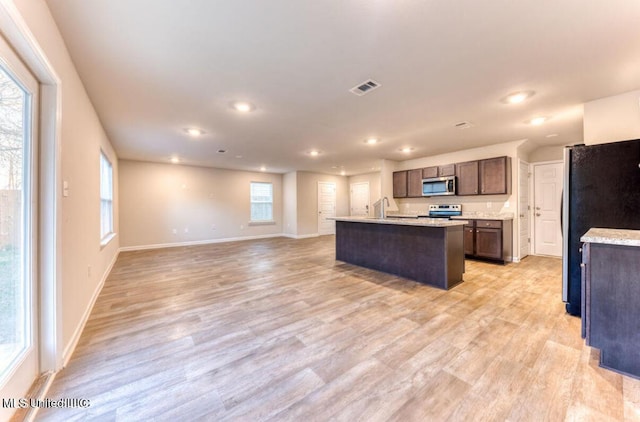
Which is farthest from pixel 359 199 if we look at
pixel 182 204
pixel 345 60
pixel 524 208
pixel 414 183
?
pixel 345 60

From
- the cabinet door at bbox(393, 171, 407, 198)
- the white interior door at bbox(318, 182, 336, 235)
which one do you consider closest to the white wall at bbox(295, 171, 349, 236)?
the white interior door at bbox(318, 182, 336, 235)

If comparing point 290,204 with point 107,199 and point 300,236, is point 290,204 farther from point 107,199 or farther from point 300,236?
point 107,199

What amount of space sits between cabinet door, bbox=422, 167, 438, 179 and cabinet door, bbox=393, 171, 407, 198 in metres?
0.54

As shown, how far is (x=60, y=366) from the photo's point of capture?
1.76m

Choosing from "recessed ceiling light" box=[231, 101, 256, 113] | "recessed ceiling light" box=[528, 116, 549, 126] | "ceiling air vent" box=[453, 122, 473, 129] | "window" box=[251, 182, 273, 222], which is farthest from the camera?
"window" box=[251, 182, 273, 222]

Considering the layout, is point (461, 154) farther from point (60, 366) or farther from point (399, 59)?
point (60, 366)

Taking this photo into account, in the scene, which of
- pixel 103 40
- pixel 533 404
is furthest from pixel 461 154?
pixel 103 40

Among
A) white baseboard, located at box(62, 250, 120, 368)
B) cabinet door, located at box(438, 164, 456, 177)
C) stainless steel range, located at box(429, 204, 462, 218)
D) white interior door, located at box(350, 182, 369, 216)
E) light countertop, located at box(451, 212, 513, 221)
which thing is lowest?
white baseboard, located at box(62, 250, 120, 368)

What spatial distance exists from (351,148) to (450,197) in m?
2.69

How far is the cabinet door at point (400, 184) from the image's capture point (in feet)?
21.6

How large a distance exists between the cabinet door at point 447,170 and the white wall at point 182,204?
18.8ft

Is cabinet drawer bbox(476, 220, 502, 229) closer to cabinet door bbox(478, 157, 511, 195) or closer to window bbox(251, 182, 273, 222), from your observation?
cabinet door bbox(478, 157, 511, 195)

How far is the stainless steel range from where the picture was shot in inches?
223

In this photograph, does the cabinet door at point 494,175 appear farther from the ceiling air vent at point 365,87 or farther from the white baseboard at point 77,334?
the white baseboard at point 77,334
